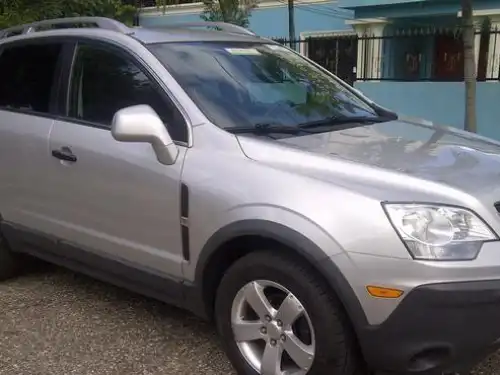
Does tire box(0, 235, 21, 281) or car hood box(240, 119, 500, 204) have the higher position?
car hood box(240, 119, 500, 204)

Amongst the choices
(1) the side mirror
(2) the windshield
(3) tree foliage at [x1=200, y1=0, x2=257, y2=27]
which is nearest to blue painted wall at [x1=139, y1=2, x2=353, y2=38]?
(3) tree foliage at [x1=200, y1=0, x2=257, y2=27]

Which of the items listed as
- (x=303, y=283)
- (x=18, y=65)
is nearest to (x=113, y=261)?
(x=303, y=283)

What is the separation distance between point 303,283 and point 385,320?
0.37 metres

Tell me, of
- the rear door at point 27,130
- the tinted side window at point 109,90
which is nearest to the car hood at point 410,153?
the tinted side window at point 109,90

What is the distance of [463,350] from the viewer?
8.38 ft

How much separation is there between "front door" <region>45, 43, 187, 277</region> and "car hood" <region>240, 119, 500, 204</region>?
1.73 ft

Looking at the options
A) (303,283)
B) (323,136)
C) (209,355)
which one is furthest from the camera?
(209,355)

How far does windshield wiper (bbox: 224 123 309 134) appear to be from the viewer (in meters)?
3.22

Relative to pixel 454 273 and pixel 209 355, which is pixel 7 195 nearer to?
pixel 209 355

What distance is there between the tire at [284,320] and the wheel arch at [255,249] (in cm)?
5

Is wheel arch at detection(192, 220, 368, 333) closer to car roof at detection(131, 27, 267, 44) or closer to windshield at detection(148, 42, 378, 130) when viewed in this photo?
windshield at detection(148, 42, 378, 130)

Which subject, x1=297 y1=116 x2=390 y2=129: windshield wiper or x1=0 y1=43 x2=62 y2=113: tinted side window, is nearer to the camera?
x1=297 y1=116 x2=390 y2=129: windshield wiper

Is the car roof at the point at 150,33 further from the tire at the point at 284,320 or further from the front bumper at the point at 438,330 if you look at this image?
the front bumper at the point at 438,330

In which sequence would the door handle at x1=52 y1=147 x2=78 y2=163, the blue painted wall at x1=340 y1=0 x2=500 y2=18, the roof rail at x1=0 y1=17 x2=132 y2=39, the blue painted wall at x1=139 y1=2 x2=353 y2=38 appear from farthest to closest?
the blue painted wall at x1=139 y1=2 x2=353 y2=38 < the blue painted wall at x1=340 y1=0 x2=500 y2=18 < the roof rail at x1=0 y1=17 x2=132 y2=39 < the door handle at x1=52 y1=147 x2=78 y2=163
